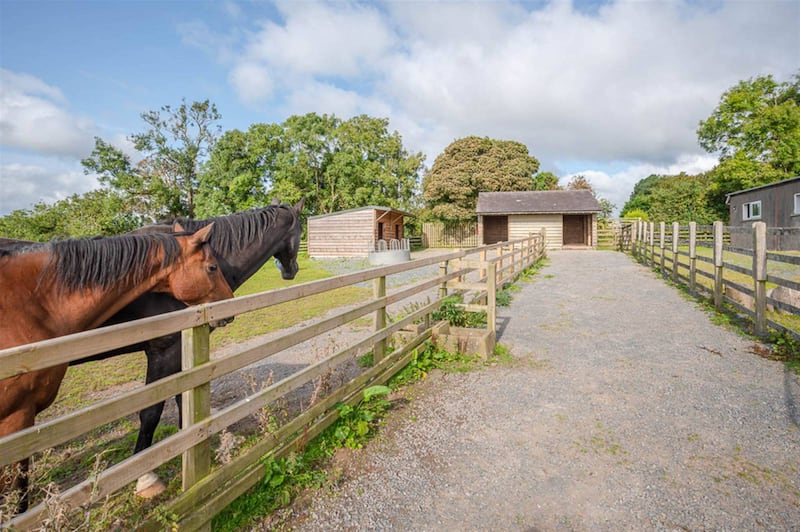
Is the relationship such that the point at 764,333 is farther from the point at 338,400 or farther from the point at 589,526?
the point at 338,400

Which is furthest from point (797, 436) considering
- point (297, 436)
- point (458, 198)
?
point (458, 198)

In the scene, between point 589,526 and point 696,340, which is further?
point 696,340

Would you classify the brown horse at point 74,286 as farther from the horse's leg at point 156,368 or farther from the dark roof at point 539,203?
the dark roof at point 539,203

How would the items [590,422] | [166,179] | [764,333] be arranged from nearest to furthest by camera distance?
[590,422], [764,333], [166,179]

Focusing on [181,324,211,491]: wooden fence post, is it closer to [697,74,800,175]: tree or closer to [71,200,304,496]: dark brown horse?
[71,200,304,496]: dark brown horse

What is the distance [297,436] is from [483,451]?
135 cm

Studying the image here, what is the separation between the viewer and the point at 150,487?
7.79 feet

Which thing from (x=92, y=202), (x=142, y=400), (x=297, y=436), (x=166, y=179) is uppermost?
(x=166, y=179)

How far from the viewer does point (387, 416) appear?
342cm

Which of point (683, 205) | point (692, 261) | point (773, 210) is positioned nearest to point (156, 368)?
point (692, 261)

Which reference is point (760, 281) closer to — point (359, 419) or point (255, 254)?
point (359, 419)

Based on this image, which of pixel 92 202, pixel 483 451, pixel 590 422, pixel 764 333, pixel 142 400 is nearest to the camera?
pixel 142 400

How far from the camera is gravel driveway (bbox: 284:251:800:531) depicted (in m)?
2.23

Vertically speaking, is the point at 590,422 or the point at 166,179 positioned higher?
the point at 166,179
